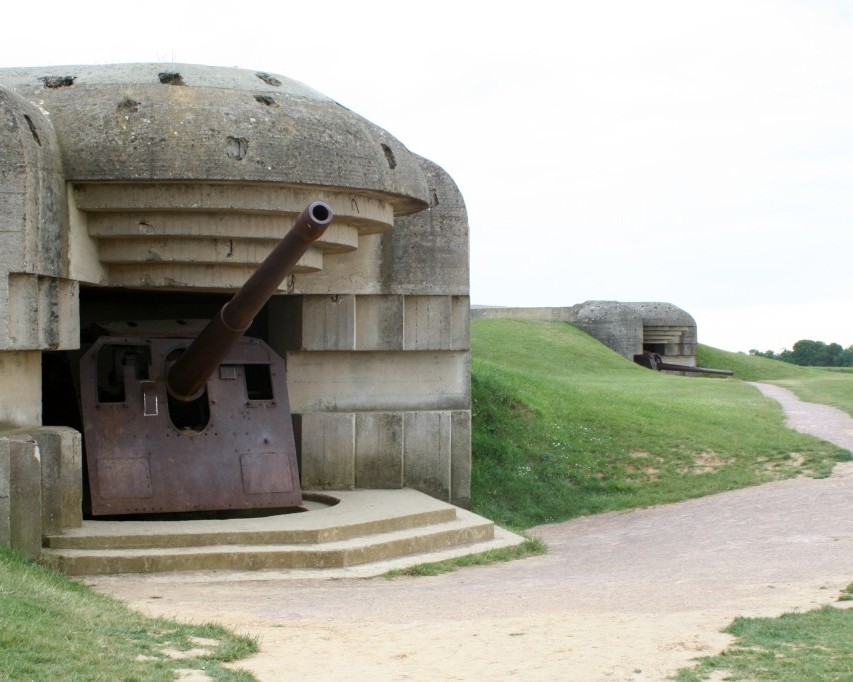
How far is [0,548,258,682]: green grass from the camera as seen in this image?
501cm

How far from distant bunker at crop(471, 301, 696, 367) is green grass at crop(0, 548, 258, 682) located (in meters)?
27.3

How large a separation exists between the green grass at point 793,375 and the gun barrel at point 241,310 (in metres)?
13.4

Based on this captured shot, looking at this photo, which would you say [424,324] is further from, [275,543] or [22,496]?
[22,496]

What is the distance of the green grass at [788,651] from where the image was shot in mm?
5137

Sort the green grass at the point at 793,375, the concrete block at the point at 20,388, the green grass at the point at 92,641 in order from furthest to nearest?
the green grass at the point at 793,375
the concrete block at the point at 20,388
the green grass at the point at 92,641

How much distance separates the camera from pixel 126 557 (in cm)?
832

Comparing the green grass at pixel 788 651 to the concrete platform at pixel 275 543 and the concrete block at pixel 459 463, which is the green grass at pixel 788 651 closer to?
the concrete platform at pixel 275 543

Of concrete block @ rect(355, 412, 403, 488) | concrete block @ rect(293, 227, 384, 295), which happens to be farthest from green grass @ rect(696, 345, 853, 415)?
concrete block @ rect(293, 227, 384, 295)

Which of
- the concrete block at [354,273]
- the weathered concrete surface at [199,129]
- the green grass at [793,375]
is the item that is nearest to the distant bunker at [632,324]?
the green grass at [793,375]

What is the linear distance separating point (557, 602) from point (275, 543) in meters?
2.37

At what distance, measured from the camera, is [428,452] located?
11.8m

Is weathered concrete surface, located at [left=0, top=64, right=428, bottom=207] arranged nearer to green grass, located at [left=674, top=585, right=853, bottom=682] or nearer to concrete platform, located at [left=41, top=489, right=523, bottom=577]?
concrete platform, located at [left=41, top=489, right=523, bottom=577]

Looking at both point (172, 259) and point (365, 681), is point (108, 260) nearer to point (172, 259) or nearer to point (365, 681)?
point (172, 259)

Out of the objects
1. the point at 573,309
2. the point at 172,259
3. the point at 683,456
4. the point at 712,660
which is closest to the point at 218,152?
the point at 172,259
